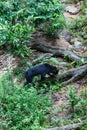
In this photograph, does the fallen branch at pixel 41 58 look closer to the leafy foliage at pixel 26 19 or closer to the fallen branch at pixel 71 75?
the leafy foliage at pixel 26 19

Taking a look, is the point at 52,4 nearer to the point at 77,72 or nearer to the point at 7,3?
the point at 7,3

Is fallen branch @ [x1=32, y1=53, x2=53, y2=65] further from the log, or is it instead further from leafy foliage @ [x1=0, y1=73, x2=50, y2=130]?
leafy foliage @ [x1=0, y1=73, x2=50, y2=130]

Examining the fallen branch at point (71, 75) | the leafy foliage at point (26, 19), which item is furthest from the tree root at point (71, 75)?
the leafy foliage at point (26, 19)

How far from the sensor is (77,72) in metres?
8.82

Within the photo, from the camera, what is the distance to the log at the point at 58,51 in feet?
31.1

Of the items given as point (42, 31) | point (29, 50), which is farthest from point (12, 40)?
point (42, 31)

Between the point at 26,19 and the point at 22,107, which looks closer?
the point at 22,107

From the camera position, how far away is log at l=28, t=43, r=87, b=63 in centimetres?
948

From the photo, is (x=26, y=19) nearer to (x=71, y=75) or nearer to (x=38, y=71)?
(x=38, y=71)

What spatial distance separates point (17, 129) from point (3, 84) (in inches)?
59.1

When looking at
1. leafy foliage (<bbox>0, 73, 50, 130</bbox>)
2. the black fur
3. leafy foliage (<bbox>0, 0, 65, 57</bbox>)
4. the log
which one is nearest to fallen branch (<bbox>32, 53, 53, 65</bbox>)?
the log

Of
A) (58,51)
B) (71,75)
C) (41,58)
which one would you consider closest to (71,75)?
(71,75)

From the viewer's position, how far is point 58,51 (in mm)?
9953

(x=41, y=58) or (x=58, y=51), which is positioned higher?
(x=58, y=51)
